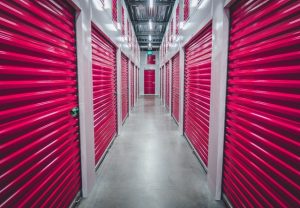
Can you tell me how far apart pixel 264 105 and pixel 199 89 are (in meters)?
2.05

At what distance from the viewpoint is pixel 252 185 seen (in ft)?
5.73

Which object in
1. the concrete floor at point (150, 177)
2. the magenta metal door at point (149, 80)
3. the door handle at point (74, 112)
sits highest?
the magenta metal door at point (149, 80)

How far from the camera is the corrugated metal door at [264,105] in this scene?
128cm

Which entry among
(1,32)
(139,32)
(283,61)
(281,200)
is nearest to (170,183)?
(281,200)

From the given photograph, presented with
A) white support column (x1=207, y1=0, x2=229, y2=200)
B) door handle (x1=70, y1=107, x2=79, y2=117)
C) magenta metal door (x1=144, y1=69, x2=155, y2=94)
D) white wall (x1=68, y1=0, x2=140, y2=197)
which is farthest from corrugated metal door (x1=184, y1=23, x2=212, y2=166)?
magenta metal door (x1=144, y1=69, x2=155, y2=94)

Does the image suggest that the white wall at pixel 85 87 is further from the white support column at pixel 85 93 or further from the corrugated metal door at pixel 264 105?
the corrugated metal door at pixel 264 105

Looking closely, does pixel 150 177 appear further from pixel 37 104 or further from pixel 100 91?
pixel 37 104

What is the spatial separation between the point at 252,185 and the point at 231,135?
589 millimetres

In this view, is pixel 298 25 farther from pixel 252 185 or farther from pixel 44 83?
pixel 44 83

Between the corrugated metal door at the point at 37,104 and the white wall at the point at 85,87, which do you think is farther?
the white wall at the point at 85,87

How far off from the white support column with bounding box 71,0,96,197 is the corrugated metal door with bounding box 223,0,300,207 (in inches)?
69.3

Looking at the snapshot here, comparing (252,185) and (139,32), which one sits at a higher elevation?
(139,32)

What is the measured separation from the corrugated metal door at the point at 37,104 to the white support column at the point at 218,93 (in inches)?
68.3

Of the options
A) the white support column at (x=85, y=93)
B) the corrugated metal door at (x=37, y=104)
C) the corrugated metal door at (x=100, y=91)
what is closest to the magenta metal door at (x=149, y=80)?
the corrugated metal door at (x=100, y=91)
